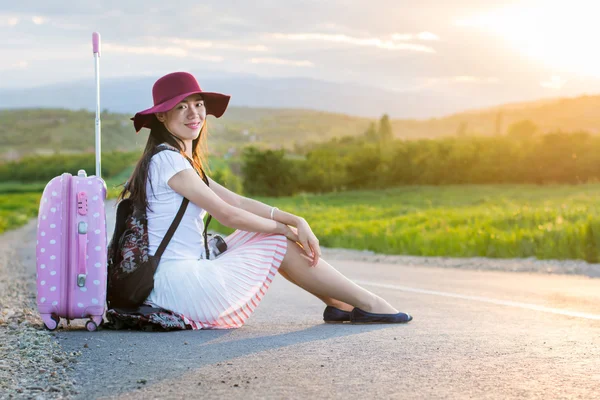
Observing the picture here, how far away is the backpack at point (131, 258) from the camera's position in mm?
6027

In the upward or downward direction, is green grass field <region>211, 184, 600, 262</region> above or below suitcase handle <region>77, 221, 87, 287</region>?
below

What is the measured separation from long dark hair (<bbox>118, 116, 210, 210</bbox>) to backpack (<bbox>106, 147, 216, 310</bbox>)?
0.06 m

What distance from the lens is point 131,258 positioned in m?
6.07

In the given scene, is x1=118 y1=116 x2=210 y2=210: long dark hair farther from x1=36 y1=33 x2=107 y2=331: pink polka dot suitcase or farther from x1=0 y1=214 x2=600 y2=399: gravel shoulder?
x1=0 y1=214 x2=600 y2=399: gravel shoulder

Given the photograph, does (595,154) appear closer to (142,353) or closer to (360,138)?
(360,138)

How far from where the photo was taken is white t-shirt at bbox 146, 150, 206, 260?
6.09 meters

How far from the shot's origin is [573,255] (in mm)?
15281

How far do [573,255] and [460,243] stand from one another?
2662mm

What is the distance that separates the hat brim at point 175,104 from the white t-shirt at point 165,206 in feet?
0.99

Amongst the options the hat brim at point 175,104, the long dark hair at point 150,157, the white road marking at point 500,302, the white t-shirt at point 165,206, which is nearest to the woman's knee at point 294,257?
the white t-shirt at point 165,206

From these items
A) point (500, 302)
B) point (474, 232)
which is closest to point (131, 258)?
point (500, 302)

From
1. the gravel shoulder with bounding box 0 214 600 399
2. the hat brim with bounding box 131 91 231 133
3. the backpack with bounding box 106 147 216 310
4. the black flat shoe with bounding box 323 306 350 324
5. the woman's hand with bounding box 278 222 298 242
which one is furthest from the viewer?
the black flat shoe with bounding box 323 306 350 324

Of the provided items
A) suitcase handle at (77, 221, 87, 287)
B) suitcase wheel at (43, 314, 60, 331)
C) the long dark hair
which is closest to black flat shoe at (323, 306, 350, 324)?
the long dark hair

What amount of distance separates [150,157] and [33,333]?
1.37m
